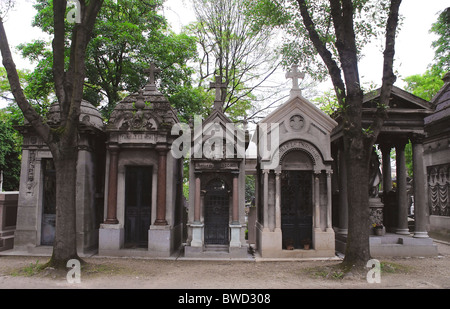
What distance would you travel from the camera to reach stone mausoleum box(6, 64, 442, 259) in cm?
1023

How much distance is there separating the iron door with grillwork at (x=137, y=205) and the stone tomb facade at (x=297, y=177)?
385 cm

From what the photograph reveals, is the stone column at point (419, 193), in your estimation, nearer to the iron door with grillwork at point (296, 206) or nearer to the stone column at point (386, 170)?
the stone column at point (386, 170)

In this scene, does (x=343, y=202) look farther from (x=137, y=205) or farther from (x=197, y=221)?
(x=137, y=205)

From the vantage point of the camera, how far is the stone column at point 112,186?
1038 centimetres

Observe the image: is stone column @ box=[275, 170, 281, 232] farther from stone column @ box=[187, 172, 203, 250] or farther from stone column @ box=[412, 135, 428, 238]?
stone column @ box=[412, 135, 428, 238]

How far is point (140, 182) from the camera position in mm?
11148

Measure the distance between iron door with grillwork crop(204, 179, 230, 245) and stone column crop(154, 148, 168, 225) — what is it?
4.55ft

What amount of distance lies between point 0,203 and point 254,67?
549 inches

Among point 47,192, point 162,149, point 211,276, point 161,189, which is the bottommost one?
point 211,276

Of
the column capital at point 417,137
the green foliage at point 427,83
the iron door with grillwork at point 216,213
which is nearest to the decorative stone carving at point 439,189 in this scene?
the column capital at point 417,137

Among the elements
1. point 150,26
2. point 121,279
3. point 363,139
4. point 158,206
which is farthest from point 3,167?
point 363,139

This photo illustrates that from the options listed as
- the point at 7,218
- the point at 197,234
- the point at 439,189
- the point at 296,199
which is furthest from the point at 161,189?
the point at 439,189

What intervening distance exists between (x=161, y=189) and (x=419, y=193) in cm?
850

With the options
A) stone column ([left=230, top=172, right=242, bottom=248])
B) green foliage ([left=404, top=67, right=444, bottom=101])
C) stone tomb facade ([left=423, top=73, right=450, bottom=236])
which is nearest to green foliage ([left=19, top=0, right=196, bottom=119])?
stone column ([left=230, top=172, right=242, bottom=248])
